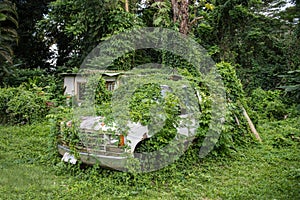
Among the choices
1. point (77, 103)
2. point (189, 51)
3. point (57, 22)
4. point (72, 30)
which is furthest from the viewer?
point (57, 22)

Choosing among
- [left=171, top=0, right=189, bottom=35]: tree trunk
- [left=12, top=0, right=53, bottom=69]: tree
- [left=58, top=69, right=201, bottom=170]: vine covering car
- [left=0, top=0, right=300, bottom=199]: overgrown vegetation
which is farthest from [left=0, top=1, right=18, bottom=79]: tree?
[left=58, top=69, right=201, bottom=170]: vine covering car

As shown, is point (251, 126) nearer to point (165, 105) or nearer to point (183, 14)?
point (165, 105)

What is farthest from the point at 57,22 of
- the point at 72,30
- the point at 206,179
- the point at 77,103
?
the point at 206,179

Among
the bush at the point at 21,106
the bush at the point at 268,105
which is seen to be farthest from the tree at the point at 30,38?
the bush at the point at 268,105

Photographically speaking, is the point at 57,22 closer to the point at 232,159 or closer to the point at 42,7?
the point at 42,7

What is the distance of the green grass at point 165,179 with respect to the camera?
347 centimetres

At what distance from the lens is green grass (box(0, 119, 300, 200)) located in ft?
11.4

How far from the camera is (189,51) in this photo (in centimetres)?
745

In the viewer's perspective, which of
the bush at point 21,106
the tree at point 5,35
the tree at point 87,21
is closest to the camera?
the bush at point 21,106

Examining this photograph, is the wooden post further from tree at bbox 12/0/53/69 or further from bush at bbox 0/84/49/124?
tree at bbox 12/0/53/69

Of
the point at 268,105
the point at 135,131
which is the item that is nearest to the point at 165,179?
the point at 135,131

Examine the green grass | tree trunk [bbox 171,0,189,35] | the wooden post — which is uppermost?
tree trunk [bbox 171,0,189,35]

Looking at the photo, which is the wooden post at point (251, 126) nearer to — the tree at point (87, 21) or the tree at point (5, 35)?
the tree at point (87, 21)

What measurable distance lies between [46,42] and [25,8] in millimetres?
1915
